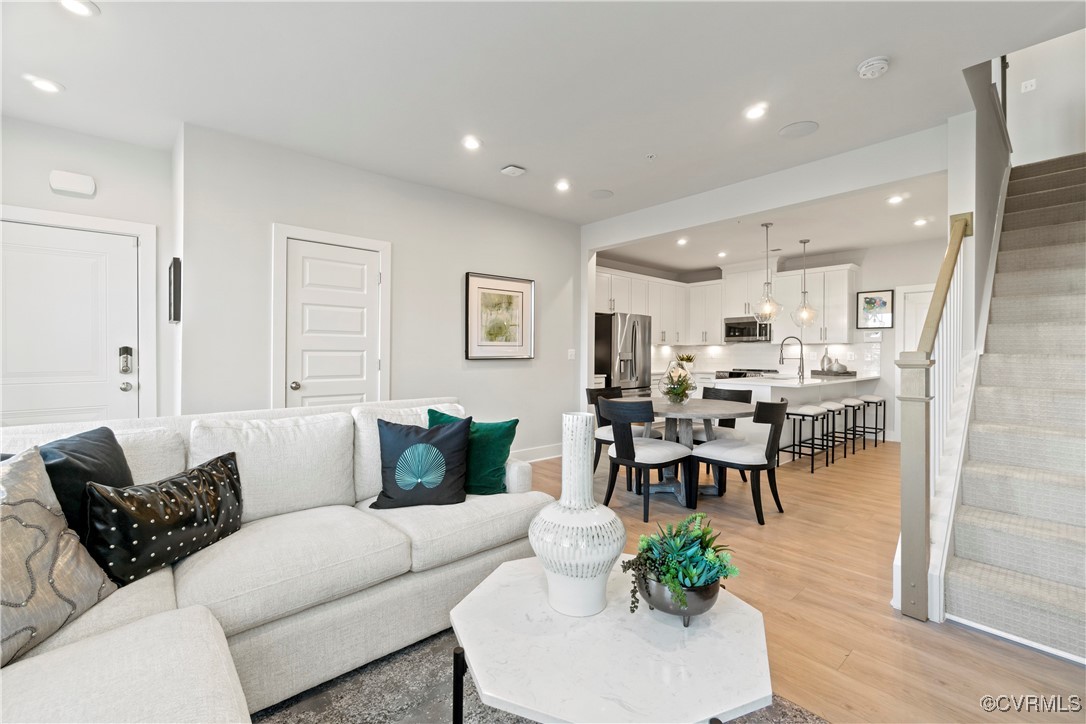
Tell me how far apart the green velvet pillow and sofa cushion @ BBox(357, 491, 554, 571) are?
7cm

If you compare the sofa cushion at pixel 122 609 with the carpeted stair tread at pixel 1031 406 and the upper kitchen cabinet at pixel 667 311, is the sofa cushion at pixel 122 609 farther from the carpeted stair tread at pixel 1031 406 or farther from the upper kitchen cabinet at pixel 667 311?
the upper kitchen cabinet at pixel 667 311

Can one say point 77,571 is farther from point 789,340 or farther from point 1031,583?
point 789,340

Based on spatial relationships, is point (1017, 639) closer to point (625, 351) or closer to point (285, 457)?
point (285, 457)

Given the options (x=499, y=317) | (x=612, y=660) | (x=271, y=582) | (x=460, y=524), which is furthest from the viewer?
(x=499, y=317)

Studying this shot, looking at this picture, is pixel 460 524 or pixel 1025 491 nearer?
pixel 460 524

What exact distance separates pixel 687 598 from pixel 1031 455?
2.30 m

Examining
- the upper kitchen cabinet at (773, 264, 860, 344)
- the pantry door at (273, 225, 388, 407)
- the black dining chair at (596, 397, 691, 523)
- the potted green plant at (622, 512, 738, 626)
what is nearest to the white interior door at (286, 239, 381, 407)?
the pantry door at (273, 225, 388, 407)

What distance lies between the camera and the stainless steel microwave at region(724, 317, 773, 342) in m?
7.23

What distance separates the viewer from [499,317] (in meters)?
4.80

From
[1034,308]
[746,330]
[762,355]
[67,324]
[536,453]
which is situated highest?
[746,330]

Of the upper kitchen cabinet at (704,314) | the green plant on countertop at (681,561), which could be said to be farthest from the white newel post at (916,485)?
the upper kitchen cabinet at (704,314)

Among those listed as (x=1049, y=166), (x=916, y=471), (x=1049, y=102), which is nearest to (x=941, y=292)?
(x=916, y=471)

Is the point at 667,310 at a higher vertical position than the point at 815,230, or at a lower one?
lower

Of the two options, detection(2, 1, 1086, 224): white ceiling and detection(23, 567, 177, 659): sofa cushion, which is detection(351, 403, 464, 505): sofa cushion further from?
detection(2, 1, 1086, 224): white ceiling
